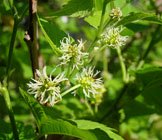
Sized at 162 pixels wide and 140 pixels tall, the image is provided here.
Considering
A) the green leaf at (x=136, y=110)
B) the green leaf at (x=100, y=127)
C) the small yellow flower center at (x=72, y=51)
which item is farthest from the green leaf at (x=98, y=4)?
the green leaf at (x=136, y=110)

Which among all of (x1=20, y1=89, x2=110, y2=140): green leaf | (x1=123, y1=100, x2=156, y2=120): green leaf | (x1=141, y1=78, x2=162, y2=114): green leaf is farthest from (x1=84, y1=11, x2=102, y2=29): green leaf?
(x1=123, y1=100, x2=156, y2=120): green leaf

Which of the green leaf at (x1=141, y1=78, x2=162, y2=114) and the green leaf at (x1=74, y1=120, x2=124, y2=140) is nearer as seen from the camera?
the green leaf at (x1=74, y1=120, x2=124, y2=140)

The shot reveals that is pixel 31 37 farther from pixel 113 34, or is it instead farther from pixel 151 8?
pixel 151 8

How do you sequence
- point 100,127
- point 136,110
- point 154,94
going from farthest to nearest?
point 136,110, point 154,94, point 100,127

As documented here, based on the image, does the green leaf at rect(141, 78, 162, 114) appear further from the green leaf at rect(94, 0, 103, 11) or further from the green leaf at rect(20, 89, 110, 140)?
the green leaf at rect(20, 89, 110, 140)

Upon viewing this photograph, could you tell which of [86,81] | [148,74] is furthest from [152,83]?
[86,81]

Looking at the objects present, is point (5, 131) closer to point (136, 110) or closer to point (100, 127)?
point (100, 127)

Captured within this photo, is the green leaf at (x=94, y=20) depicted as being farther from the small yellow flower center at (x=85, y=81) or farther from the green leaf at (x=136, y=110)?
the green leaf at (x=136, y=110)
